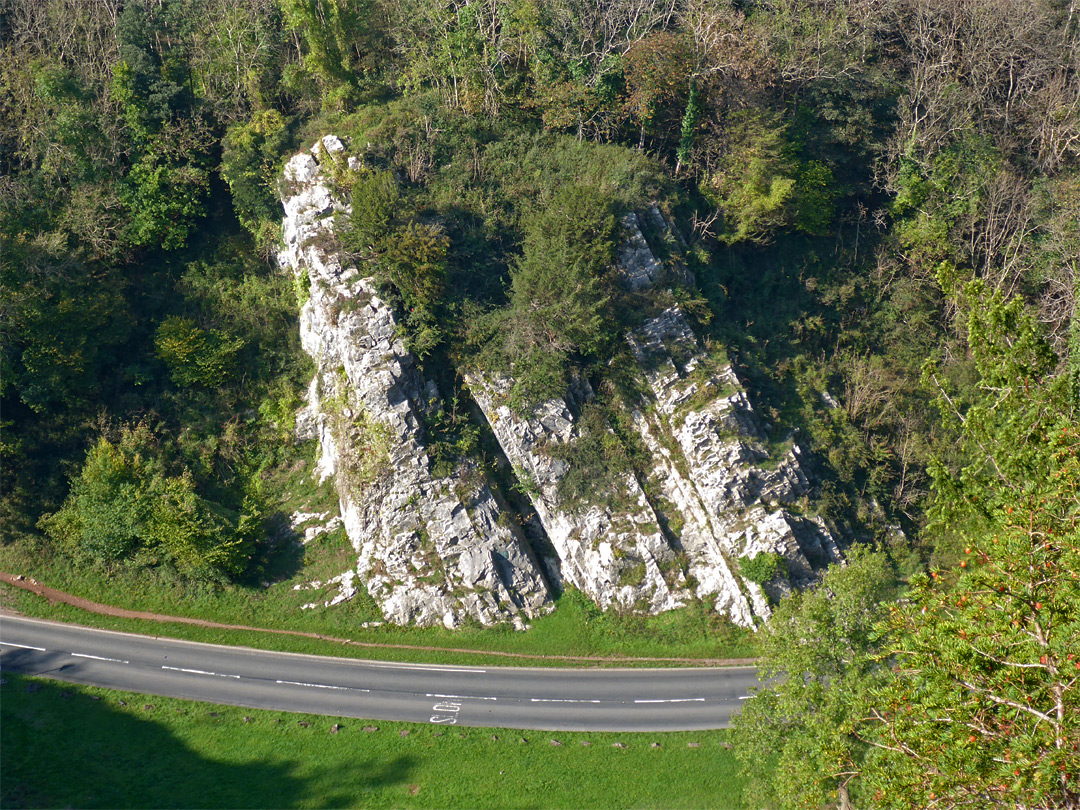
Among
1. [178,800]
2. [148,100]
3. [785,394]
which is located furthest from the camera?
[148,100]

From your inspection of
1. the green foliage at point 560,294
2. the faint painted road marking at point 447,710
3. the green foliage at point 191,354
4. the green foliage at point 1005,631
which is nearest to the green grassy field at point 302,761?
the faint painted road marking at point 447,710

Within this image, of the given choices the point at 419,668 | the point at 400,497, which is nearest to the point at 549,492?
the point at 400,497

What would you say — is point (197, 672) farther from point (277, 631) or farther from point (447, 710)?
point (447, 710)

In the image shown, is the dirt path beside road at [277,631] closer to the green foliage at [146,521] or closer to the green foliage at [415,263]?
the green foliage at [146,521]

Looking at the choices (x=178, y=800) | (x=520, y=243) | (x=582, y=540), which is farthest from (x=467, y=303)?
(x=178, y=800)

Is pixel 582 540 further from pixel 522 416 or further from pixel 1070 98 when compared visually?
pixel 1070 98
